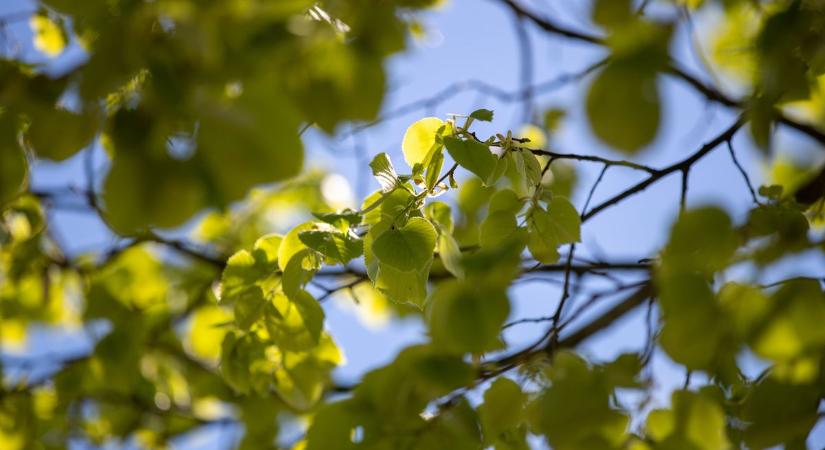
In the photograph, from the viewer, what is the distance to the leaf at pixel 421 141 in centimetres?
88

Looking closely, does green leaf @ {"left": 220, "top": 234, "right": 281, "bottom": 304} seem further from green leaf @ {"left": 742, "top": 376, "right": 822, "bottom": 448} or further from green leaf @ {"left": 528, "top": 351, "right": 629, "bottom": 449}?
green leaf @ {"left": 742, "top": 376, "right": 822, "bottom": 448}

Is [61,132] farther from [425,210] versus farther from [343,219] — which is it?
[425,210]

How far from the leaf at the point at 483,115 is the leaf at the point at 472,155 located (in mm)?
46

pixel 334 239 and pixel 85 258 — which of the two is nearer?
pixel 334 239

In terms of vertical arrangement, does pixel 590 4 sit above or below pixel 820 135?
below

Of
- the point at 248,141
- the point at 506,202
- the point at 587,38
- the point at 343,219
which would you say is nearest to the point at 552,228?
the point at 506,202

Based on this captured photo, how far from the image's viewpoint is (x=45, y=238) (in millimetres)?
2023

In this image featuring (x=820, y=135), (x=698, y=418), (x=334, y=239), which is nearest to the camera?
(x=698, y=418)

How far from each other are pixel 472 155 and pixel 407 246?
141 mm

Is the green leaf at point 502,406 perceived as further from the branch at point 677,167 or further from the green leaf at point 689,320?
the branch at point 677,167

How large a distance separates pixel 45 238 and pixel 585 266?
1.72 meters

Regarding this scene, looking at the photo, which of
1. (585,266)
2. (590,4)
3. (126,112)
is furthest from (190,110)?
(585,266)

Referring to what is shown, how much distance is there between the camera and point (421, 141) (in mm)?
895

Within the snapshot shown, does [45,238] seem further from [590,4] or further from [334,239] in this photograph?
[590,4]
